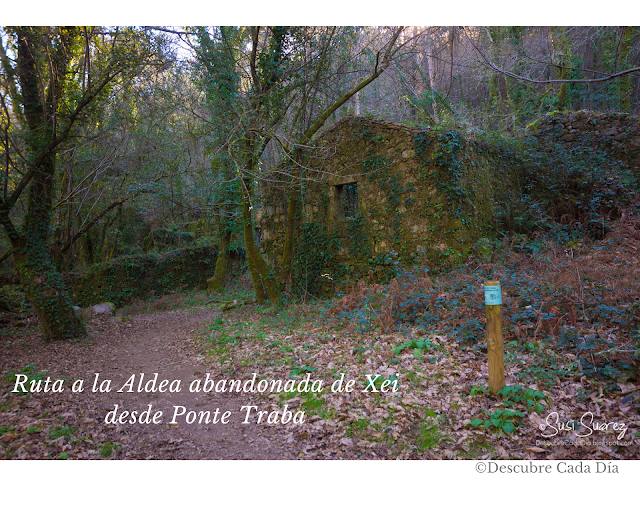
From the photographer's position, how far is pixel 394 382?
3.96 m

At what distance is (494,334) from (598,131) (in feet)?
34.9

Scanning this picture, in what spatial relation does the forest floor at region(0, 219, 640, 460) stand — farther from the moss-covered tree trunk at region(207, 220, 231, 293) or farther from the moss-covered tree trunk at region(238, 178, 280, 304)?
the moss-covered tree trunk at region(207, 220, 231, 293)

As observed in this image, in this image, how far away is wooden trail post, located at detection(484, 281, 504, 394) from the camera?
3.39 m

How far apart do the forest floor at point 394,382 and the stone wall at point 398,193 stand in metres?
1.68

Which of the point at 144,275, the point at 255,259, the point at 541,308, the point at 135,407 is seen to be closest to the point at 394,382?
the point at 541,308

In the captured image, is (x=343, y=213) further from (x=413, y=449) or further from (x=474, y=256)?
(x=413, y=449)

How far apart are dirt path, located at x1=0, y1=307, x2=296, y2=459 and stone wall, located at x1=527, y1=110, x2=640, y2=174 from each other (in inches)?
461

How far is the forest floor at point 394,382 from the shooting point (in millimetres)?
3160

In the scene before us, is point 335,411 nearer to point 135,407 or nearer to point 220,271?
point 135,407

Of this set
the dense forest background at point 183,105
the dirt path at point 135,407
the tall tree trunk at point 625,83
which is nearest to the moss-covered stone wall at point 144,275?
the dense forest background at point 183,105

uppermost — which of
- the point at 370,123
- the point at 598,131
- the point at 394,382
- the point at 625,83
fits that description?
the point at 625,83

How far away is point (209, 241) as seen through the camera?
17859 millimetres

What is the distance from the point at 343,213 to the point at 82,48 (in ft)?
22.3

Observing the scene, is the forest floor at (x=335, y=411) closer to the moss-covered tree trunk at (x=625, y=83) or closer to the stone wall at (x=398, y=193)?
the stone wall at (x=398, y=193)
